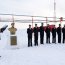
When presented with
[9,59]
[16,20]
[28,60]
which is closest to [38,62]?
[28,60]

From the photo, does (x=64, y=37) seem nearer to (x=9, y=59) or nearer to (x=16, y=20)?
(x=16, y=20)

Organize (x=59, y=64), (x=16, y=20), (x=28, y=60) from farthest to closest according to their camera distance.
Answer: (x=16, y=20) < (x=28, y=60) < (x=59, y=64)

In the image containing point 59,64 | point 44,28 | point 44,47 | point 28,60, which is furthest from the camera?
point 44,28

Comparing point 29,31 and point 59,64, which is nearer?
point 59,64

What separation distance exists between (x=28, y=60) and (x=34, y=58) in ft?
1.77

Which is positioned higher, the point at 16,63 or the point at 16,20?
the point at 16,20

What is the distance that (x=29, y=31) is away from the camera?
49.2 feet

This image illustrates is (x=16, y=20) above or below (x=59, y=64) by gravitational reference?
above

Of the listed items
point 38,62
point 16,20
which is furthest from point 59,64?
point 16,20

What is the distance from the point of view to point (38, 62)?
1004 cm

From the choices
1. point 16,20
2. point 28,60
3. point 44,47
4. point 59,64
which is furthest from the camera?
point 16,20

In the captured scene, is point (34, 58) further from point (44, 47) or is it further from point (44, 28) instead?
point (44, 28)

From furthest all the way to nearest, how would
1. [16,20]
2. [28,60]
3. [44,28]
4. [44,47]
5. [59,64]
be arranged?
[16,20] < [44,28] < [44,47] < [28,60] < [59,64]

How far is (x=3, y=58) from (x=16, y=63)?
4.29 feet
